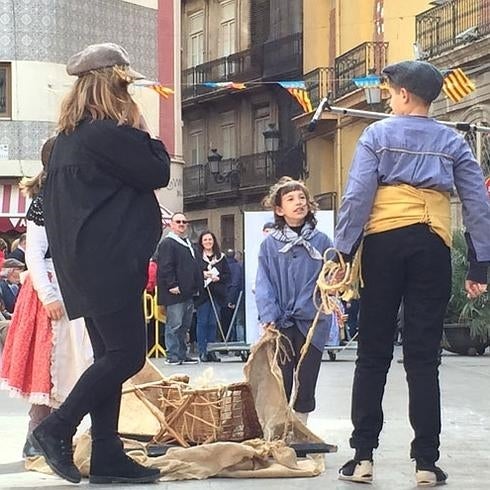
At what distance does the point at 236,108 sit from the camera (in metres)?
47.8

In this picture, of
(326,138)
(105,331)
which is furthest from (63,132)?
(326,138)

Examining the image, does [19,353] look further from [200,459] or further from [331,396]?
[331,396]

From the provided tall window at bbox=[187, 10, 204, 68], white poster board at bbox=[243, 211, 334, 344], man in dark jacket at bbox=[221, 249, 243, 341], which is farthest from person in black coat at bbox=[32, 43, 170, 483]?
tall window at bbox=[187, 10, 204, 68]

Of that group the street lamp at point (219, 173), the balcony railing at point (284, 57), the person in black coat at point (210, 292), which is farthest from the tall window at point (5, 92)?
the street lamp at point (219, 173)

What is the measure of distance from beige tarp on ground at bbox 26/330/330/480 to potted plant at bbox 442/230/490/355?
36.5 ft

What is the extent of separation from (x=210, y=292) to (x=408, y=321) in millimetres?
12213

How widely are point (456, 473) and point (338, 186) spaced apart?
3194 cm

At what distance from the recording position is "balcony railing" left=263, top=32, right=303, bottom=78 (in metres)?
42.8

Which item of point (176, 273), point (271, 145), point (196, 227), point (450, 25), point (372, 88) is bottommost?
point (176, 273)

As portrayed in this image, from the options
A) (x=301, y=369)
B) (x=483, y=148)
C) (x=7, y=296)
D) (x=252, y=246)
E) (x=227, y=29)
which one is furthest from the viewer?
(x=227, y=29)

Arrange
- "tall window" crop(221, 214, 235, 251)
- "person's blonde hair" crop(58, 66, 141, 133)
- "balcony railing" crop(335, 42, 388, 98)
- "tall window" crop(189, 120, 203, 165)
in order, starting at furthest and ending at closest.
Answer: "tall window" crop(189, 120, 203, 165) < "tall window" crop(221, 214, 235, 251) < "balcony railing" crop(335, 42, 388, 98) < "person's blonde hair" crop(58, 66, 141, 133)

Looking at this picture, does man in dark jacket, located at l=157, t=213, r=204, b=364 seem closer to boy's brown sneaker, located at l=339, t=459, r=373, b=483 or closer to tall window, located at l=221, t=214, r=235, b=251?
boy's brown sneaker, located at l=339, t=459, r=373, b=483

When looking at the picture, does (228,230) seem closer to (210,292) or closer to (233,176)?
(233,176)

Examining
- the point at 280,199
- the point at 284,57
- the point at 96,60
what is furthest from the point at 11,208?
the point at 96,60
